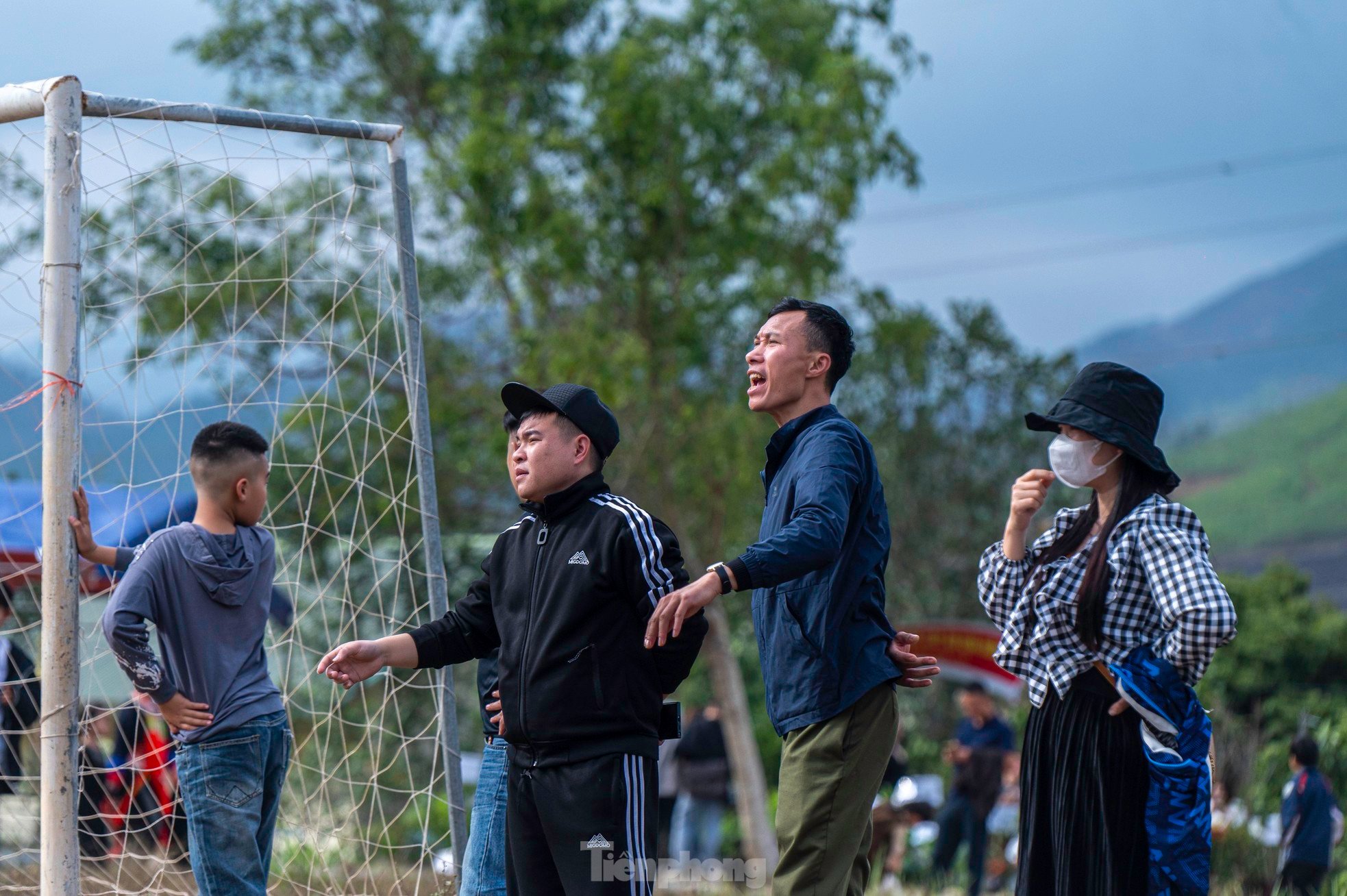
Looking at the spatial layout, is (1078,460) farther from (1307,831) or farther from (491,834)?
(1307,831)

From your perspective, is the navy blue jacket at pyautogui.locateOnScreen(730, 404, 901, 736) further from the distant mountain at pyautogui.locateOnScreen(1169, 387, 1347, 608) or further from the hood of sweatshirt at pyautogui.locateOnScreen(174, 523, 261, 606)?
the distant mountain at pyautogui.locateOnScreen(1169, 387, 1347, 608)

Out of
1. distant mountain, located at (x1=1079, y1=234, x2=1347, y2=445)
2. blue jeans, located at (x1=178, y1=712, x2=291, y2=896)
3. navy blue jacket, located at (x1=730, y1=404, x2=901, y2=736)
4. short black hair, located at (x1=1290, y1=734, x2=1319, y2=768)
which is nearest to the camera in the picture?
navy blue jacket, located at (x1=730, y1=404, x2=901, y2=736)

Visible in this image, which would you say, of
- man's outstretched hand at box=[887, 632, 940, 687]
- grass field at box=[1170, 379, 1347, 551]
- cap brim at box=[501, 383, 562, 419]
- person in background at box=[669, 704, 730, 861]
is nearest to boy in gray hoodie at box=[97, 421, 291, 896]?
cap brim at box=[501, 383, 562, 419]

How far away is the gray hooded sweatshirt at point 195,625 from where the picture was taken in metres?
3.88

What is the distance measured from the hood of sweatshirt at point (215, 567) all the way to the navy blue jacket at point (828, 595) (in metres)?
1.53

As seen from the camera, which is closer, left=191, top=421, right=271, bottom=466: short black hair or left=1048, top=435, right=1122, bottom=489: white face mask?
left=1048, top=435, right=1122, bottom=489: white face mask

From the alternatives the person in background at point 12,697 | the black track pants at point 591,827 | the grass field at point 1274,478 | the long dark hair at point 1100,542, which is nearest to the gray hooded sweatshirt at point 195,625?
the black track pants at point 591,827

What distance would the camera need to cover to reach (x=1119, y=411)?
358cm

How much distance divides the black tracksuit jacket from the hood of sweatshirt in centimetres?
97

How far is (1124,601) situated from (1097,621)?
8 centimetres

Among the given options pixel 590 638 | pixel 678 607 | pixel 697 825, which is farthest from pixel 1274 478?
pixel 678 607

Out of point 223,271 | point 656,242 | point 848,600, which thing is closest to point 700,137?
point 656,242

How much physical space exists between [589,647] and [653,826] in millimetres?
471

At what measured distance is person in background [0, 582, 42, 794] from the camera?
6188 mm
